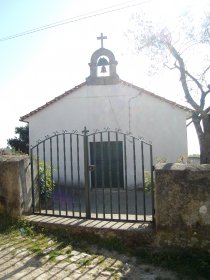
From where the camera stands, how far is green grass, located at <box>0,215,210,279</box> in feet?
12.7

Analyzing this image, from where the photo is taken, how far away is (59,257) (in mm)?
4066

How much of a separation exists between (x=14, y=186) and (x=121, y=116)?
8.35 metres

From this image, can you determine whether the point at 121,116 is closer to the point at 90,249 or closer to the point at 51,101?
the point at 51,101

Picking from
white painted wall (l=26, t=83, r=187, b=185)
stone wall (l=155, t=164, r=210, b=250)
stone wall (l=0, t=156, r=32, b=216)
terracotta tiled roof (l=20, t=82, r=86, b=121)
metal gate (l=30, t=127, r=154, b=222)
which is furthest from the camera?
terracotta tiled roof (l=20, t=82, r=86, b=121)

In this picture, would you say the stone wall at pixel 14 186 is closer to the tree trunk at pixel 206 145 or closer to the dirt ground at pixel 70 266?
the dirt ground at pixel 70 266

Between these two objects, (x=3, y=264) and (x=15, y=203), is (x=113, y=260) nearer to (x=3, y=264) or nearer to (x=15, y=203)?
(x=3, y=264)

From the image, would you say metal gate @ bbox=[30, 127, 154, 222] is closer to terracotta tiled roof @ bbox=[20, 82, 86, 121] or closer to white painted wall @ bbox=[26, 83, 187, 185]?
white painted wall @ bbox=[26, 83, 187, 185]

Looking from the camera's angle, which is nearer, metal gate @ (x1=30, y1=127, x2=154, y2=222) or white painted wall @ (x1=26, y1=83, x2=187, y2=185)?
metal gate @ (x1=30, y1=127, x2=154, y2=222)

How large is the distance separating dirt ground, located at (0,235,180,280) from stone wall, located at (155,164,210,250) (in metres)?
0.59

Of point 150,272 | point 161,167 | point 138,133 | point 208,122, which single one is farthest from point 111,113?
Answer: point 150,272

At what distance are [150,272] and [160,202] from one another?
3.05 ft

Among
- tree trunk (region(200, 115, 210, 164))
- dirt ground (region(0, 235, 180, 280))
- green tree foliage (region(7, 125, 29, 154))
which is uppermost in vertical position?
green tree foliage (region(7, 125, 29, 154))

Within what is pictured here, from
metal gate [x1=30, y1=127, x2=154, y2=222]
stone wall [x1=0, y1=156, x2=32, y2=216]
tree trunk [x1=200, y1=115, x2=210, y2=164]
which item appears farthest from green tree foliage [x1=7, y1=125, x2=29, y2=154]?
stone wall [x1=0, y1=156, x2=32, y2=216]

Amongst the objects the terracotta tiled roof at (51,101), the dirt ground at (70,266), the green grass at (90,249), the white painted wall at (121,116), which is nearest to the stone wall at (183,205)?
the green grass at (90,249)
